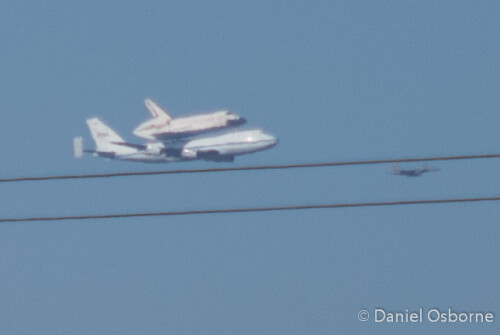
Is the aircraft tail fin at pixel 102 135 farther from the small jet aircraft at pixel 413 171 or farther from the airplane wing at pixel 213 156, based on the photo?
the small jet aircraft at pixel 413 171

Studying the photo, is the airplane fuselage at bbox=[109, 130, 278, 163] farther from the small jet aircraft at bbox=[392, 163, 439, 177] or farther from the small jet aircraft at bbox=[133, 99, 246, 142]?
the small jet aircraft at bbox=[392, 163, 439, 177]

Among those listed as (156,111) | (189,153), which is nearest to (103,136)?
(156,111)

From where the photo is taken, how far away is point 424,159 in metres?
9.34

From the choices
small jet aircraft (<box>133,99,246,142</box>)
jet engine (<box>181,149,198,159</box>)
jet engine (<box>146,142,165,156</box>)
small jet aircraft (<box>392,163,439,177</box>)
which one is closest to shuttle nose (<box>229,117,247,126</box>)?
small jet aircraft (<box>133,99,246,142</box>)

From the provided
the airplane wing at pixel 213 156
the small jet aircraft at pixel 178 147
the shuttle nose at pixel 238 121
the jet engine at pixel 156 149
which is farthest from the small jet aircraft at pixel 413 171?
the jet engine at pixel 156 149

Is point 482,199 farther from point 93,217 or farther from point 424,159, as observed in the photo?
point 93,217

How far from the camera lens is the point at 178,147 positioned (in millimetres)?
67438

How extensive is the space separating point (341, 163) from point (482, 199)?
112 cm

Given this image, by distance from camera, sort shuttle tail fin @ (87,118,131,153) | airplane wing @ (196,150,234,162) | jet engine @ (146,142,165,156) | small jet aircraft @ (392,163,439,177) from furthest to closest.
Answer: shuttle tail fin @ (87,118,131,153), jet engine @ (146,142,165,156), airplane wing @ (196,150,234,162), small jet aircraft @ (392,163,439,177)

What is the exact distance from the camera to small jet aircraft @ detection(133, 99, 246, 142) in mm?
62562

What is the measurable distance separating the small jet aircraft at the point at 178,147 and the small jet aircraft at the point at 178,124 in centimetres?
51

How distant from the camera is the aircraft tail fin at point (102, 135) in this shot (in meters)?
74.8

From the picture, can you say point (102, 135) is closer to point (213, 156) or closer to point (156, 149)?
point (156, 149)

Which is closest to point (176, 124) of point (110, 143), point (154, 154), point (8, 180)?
point (154, 154)
